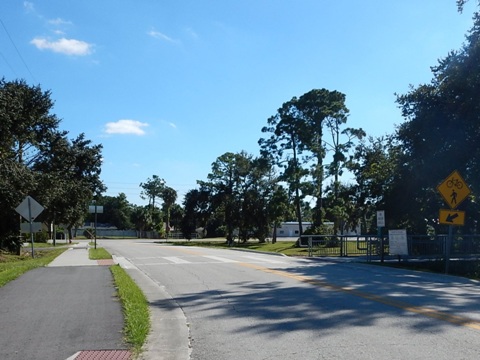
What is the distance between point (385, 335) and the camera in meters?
7.39

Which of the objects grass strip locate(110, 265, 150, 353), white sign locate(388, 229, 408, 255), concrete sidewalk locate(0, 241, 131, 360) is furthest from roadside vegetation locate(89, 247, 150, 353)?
white sign locate(388, 229, 408, 255)

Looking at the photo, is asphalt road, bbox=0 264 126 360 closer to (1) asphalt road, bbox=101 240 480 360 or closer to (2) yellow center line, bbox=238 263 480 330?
(1) asphalt road, bbox=101 240 480 360

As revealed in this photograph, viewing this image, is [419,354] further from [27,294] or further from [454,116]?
[454,116]

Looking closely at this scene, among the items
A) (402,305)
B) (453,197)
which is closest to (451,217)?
(453,197)

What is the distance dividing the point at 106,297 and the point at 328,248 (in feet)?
69.5

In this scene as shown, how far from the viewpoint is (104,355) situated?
609 centimetres

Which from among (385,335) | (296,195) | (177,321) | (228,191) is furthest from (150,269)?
(228,191)

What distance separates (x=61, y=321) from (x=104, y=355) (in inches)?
90.0

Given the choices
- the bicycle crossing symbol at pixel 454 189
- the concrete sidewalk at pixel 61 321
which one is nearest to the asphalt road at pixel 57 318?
the concrete sidewalk at pixel 61 321

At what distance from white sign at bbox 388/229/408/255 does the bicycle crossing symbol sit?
4.21 meters

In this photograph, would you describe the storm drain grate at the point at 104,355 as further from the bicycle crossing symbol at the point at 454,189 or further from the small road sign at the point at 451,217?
the bicycle crossing symbol at the point at 454,189

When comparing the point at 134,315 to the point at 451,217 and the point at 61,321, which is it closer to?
the point at 61,321

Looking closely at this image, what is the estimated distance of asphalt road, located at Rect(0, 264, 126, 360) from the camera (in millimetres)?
6426

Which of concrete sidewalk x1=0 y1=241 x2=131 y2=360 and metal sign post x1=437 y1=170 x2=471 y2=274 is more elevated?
metal sign post x1=437 y1=170 x2=471 y2=274
